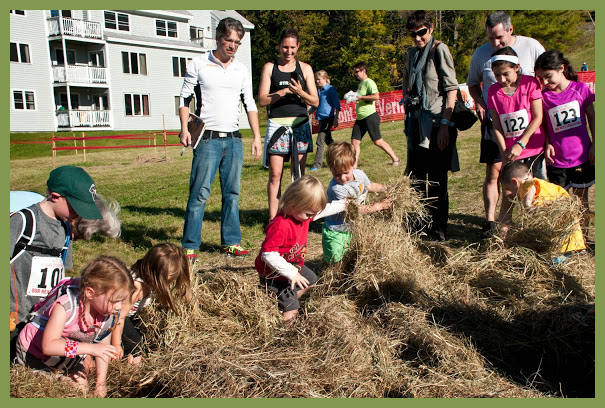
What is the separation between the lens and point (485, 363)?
3.10 meters

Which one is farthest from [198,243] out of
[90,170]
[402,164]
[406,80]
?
[90,170]

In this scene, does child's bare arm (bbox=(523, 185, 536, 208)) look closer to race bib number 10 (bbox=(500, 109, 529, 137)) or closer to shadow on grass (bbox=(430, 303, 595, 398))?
race bib number 10 (bbox=(500, 109, 529, 137))

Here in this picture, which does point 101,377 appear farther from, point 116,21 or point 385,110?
point 116,21

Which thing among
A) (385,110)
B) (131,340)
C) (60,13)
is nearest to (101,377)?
(131,340)

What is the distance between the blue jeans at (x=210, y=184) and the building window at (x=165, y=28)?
36.8 metres

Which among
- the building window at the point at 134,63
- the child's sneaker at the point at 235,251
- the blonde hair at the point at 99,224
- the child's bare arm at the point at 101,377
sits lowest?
the child's bare arm at the point at 101,377

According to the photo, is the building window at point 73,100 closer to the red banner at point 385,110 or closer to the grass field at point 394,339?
the red banner at point 385,110

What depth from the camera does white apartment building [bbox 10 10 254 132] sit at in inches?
1309

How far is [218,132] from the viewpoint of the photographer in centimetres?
542

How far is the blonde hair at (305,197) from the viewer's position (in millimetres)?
3768

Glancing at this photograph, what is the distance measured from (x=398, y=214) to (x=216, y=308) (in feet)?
5.89

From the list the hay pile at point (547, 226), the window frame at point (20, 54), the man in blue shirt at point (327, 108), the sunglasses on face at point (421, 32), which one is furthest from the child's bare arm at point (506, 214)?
the window frame at point (20, 54)

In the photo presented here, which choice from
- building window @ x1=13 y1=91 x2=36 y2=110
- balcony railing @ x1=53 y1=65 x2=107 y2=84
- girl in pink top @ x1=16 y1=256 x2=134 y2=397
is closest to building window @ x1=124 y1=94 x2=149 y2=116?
balcony railing @ x1=53 y1=65 x2=107 y2=84

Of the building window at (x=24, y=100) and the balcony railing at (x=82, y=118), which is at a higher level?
the building window at (x=24, y=100)
